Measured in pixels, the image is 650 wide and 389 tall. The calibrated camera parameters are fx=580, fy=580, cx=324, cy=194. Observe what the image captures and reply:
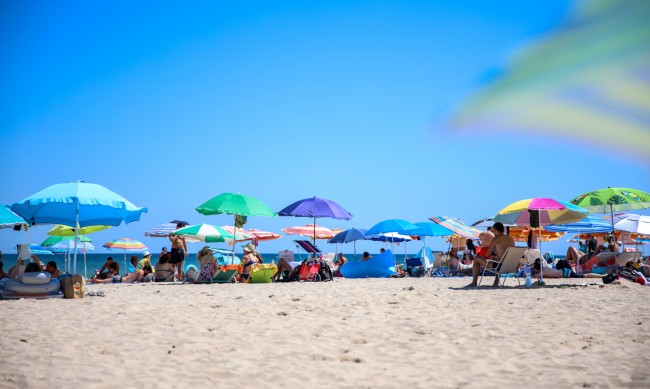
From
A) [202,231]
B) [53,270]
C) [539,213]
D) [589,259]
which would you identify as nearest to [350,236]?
[202,231]

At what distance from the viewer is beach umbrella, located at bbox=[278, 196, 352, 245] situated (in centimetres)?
1531

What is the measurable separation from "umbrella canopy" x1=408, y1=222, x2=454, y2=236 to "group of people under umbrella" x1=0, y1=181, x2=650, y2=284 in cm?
6

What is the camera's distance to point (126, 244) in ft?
84.0

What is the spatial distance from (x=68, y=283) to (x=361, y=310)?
16.5ft

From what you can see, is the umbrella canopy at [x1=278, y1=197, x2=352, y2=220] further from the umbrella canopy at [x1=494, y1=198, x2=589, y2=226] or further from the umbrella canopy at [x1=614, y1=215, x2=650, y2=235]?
the umbrella canopy at [x1=614, y1=215, x2=650, y2=235]

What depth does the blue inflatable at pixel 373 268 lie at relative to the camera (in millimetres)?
17516

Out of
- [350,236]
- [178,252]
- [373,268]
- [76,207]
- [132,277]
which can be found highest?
[76,207]

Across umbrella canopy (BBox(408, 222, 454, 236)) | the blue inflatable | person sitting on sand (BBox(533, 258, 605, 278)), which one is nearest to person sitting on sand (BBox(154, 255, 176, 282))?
the blue inflatable

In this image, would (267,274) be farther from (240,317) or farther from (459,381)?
(459,381)

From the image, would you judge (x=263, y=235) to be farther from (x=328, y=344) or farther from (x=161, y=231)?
(x=328, y=344)

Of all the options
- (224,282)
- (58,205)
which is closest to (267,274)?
(224,282)

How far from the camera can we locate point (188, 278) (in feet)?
46.7

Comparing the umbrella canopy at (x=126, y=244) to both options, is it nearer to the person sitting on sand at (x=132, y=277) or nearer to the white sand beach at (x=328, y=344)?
the person sitting on sand at (x=132, y=277)

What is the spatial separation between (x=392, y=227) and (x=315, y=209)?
4.53 meters
